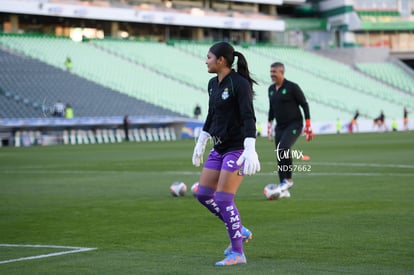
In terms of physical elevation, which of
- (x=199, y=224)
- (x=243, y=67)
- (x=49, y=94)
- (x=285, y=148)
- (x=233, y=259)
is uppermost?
(x=243, y=67)

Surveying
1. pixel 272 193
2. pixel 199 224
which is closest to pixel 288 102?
pixel 272 193

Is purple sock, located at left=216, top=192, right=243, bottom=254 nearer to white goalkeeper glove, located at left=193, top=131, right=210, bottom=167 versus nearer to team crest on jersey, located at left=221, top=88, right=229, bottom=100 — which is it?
white goalkeeper glove, located at left=193, top=131, right=210, bottom=167

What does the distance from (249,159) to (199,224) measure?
11.8ft

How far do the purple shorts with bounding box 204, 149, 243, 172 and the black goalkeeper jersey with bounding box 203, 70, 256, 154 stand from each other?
0.19ft

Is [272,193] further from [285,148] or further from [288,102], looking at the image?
[288,102]

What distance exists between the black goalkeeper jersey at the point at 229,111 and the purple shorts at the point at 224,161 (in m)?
0.06

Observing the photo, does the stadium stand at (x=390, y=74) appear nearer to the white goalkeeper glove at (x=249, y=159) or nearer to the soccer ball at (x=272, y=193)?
the soccer ball at (x=272, y=193)

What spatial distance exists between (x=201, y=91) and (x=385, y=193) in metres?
51.8

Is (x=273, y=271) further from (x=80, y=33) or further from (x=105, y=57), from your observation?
(x=80, y=33)

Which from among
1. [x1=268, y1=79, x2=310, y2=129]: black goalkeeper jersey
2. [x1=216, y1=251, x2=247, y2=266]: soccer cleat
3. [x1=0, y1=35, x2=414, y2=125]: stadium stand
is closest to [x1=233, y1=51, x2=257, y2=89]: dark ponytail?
[x1=216, y1=251, x2=247, y2=266]: soccer cleat

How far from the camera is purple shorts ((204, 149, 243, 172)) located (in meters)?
9.34

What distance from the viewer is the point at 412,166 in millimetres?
23406

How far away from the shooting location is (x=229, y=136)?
951 centimetres

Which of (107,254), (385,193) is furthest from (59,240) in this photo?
(385,193)
